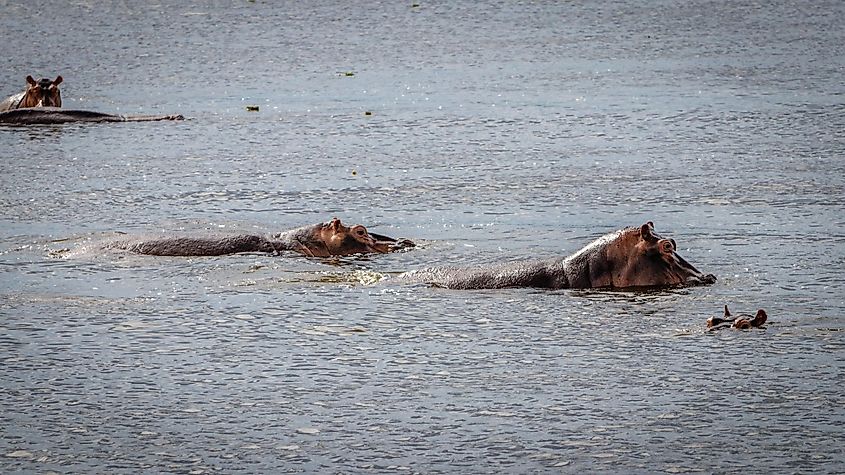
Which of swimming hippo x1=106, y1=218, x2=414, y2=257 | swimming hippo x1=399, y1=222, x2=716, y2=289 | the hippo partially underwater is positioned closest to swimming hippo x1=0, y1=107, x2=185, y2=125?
the hippo partially underwater

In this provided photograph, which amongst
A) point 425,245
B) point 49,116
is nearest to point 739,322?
point 425,245

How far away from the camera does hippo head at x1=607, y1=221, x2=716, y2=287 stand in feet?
26.3

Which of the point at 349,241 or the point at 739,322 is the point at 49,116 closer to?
the point at 349,241

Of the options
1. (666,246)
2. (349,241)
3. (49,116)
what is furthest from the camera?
(49,116)

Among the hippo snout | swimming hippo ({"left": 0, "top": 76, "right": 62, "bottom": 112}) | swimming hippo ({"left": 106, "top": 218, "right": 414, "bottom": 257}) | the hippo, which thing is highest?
swimming hippo ({"left": 0, "top": 76, "right": 62, "bottom": 112})

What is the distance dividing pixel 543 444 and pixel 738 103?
27.1ft

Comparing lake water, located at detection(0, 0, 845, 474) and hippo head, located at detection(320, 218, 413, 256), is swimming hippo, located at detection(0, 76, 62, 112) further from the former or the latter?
hippo head, located at detection(320, 218, 413, 256)

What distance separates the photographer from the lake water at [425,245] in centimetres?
589

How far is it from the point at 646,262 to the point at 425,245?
1425 mm

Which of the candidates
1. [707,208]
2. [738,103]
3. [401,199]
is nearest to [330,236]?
[401,199]

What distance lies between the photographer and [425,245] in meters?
9.02

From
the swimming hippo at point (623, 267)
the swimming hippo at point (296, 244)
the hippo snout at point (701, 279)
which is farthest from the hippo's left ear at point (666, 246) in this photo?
the swimming hippo at point (296, 244)

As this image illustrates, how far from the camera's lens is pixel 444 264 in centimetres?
855

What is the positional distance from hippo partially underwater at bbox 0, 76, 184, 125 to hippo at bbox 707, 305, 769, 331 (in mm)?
6871
